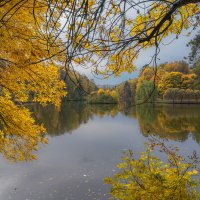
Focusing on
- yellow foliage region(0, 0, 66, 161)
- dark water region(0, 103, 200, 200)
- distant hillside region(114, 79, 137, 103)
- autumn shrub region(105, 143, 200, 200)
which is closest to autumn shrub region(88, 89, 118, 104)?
distant hillside region(114, 79, 137, 103)

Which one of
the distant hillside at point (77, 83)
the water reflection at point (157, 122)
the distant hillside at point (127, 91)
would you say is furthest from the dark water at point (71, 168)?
the distant hillside at point (127, 91)

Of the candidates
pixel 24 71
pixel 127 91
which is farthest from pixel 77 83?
pixel 127 91

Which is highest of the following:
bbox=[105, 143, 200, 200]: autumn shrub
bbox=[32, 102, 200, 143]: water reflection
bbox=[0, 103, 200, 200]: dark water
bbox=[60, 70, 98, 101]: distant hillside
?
bbox=[60, 70, 98, 101]: distant hillside

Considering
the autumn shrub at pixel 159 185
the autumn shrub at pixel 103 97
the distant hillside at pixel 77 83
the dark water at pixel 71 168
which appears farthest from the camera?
the autumn shrub at pixel 103 97

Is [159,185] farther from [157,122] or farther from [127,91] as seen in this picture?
[127,91]

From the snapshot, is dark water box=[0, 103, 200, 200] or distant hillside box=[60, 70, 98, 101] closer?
distant hillside box=[60, 70, 98, 101]

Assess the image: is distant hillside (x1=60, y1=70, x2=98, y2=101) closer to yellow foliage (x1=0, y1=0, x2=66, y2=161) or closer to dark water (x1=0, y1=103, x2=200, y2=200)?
yellow foliage (x1=0, y1=0, x2=66, y2=161)

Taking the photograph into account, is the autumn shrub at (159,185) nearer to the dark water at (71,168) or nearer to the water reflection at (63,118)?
the dark water at (71,168)

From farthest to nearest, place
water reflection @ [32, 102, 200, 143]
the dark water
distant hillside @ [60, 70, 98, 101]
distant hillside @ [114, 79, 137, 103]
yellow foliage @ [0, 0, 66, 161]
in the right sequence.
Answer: distant hillside @ [114, 79, 137, 103], water reflection @ [32, 102, 200, 143], the dark water, yellow foliage @ [0, 0, 66, 161], distant hillside @ [60, 70, 98, 101]

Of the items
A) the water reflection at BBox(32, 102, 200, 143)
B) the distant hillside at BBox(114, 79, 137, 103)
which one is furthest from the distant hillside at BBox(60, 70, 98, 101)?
the distant hillside at BBox(114, 79, 137, 103)

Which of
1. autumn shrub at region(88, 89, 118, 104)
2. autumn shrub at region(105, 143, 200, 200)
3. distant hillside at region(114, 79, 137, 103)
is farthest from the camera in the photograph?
distant hillside at region(114, 79, 137, 103)

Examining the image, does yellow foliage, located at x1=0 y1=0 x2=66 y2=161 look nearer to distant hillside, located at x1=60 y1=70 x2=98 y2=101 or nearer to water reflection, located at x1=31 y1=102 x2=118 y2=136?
distant hillside, located at x1=60 y1=70 x2=98 y2=101

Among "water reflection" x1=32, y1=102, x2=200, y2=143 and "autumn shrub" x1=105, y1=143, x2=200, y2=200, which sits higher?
"autumn shrub" x1=105, y1=143, x2=200, y2=200

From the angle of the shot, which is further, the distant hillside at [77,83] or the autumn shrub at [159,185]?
the autumn shrub at [159,185]
